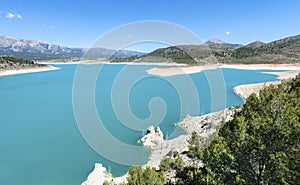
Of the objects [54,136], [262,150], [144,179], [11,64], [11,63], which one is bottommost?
[54,136]

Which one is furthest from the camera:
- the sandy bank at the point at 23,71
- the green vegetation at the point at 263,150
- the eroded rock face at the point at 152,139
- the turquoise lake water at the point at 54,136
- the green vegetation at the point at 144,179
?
the sandy bank at the point at 23,71

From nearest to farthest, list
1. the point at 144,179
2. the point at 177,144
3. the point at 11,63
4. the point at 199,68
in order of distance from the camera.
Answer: the point at 144,179 < the point at 177,144 < the point at 199,68 < the point at 11,63

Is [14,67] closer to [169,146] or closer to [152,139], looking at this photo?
[152,139]

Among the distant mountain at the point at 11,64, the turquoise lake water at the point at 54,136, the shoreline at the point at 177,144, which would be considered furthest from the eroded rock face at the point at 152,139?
the distant mountain at the point at 11,64

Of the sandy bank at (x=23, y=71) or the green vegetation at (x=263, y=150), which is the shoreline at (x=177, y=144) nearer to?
the green vegetation at (x=263, y=150)

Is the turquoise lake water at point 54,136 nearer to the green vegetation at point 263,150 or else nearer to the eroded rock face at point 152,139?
the eroded rock face at point 152,139

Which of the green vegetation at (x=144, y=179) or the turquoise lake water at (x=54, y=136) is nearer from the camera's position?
the green vegetation at (x=144, y=179)

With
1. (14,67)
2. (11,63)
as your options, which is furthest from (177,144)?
(11,63)

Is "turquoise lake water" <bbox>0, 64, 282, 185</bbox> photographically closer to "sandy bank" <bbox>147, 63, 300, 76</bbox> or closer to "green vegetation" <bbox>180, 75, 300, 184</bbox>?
"green vegetation" <bbox>180, 75, 300, 184</bbox>

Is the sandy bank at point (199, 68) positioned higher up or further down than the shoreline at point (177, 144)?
higher up

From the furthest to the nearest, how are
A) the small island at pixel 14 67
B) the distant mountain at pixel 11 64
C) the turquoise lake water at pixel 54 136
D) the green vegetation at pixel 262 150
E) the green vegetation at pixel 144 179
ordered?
the distant mountain at pixel 11 64
the small island at pixel 14 67
the turquoise lake water at pixel 54 136
the green vegetation at pixel 144 179
the green vegetation at pixel 262 150

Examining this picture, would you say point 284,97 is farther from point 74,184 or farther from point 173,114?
point 173,114

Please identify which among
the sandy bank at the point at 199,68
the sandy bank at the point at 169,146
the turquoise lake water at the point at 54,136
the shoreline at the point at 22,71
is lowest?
the turquoise lake water at the point at 54,136

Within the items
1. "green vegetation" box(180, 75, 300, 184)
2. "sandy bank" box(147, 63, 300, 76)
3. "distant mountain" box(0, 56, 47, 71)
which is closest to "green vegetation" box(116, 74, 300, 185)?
"green vegetation" box(180, 75, 300, 184)
